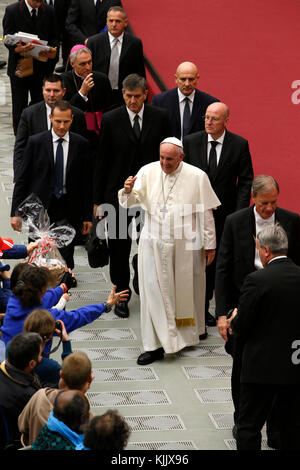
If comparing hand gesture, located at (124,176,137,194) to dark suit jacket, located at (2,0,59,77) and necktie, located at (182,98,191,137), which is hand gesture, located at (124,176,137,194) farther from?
dark suit jacket, located at (2,0,59,77)

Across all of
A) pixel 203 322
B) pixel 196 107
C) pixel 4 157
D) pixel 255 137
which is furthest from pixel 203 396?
pixel 4 157

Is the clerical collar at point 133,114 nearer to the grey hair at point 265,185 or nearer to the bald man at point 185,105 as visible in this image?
the bald man at point 185,105

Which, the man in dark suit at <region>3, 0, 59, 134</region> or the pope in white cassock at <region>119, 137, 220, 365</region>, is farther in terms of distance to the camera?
the man in dark suit at <region>3, 0, 59, 134</region>

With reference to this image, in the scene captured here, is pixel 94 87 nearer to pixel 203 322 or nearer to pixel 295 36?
pixel 203 322

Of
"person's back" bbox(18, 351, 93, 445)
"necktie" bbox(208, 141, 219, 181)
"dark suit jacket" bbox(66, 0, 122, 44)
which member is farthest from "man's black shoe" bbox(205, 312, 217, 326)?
"dark suit jacket" bbox(66, 0, 122, 44)

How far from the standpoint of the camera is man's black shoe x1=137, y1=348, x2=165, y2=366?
25.8ft

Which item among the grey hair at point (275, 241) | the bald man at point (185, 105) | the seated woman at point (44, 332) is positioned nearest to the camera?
the seated woman at point (44, 332)

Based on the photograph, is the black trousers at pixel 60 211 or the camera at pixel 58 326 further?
the black trousers at pixel 60 211

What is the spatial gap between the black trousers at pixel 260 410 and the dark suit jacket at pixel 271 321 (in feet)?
0.27

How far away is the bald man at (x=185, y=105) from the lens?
355 inches

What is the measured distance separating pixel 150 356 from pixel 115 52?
398cm

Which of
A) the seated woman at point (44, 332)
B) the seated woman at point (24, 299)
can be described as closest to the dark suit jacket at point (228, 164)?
the seated woman at point (24, 299)

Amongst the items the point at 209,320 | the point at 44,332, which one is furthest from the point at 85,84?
the point at 44,332

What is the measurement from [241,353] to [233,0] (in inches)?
477
